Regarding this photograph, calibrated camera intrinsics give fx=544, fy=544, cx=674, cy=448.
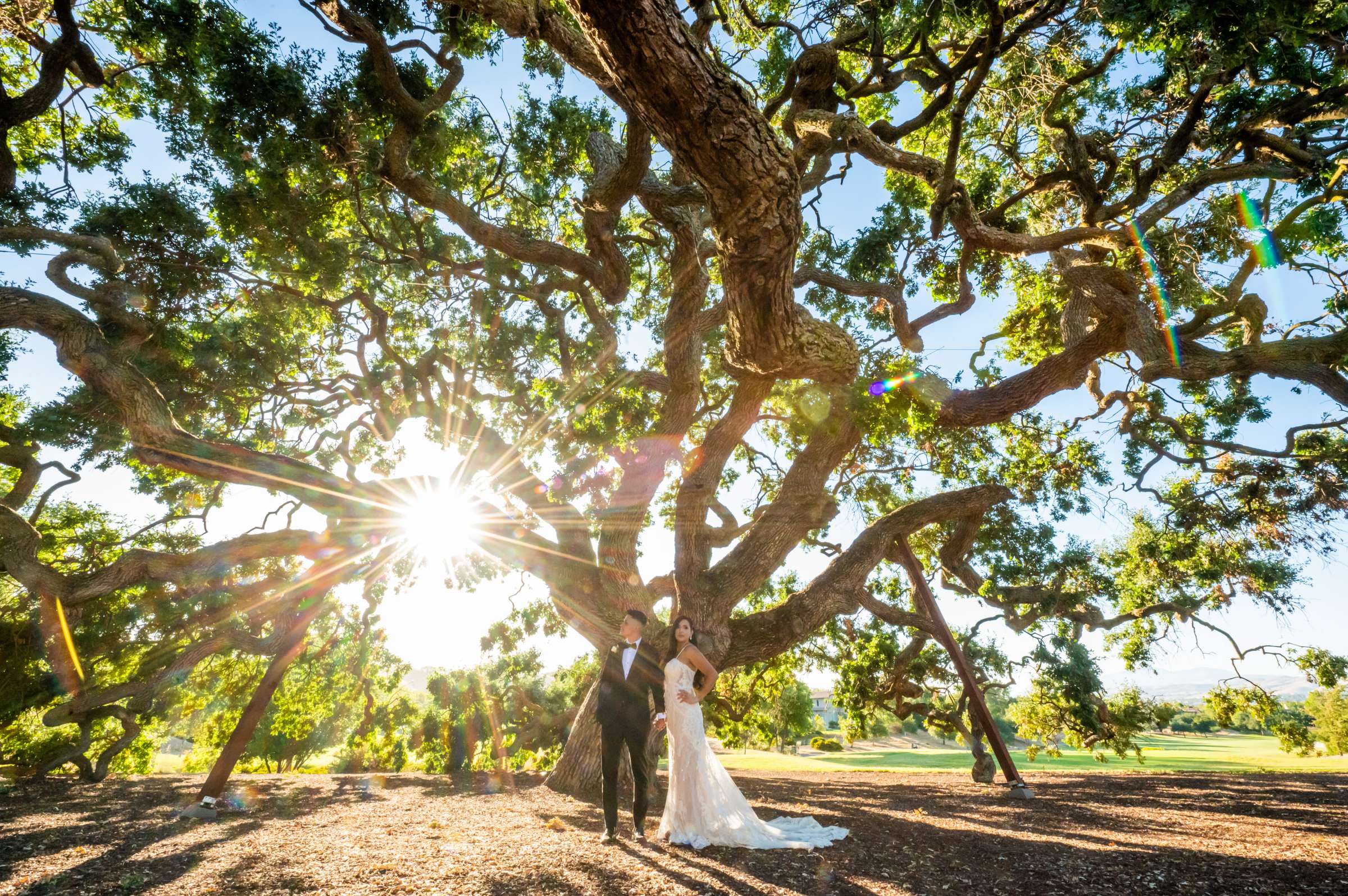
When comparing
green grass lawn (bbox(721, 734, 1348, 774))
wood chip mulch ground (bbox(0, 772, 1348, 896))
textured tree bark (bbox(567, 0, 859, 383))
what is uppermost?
textured tree bark (bbox(567, 0, 859, 383))

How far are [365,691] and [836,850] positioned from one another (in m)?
23.6

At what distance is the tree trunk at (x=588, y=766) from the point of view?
7512 mm

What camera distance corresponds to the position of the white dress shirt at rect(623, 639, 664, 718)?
4992 mm

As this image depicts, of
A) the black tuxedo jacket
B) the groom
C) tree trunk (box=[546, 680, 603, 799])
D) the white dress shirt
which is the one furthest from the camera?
tree trunk (box=[546, 680, 603, 799])

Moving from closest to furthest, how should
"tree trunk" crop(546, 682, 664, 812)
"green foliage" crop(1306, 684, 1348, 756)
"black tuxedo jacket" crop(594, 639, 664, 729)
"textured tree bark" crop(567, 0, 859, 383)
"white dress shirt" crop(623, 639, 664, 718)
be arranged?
"textured tree bark" crop(567, 0, 859, 383) → "black tuxedo jacket" crop(594, 639, 664, 729) → "white dress shirt" crop(623, 639, 664, 718) → "tree trunk" crop(546, 682, 664, 812) → "green foliage" crop(1306, 684, 1348, 756)

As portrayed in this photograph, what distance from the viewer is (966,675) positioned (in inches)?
324

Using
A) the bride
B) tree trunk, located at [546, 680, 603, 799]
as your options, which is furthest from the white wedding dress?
tree trunk, located at [546, 680, 603, 799]

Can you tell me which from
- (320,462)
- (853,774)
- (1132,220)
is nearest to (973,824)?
(1132,220)

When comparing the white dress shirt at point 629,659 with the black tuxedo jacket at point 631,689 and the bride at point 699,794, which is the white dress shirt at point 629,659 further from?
the bride at point 699,794

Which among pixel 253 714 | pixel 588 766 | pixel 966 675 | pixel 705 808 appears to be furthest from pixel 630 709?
pixel 966 675

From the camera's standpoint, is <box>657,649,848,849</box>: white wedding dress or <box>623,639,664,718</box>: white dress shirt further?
<box>623,639,664,718</box>: white dress shirt

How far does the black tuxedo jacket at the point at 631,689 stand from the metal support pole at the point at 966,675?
4.94 metres

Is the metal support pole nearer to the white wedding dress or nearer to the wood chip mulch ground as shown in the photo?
the wood chip mulch ground

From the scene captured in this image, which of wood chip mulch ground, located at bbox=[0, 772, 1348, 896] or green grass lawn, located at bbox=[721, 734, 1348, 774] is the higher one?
wood chip mulch ground, located at bbox=[0, 772, 1348, 896]
